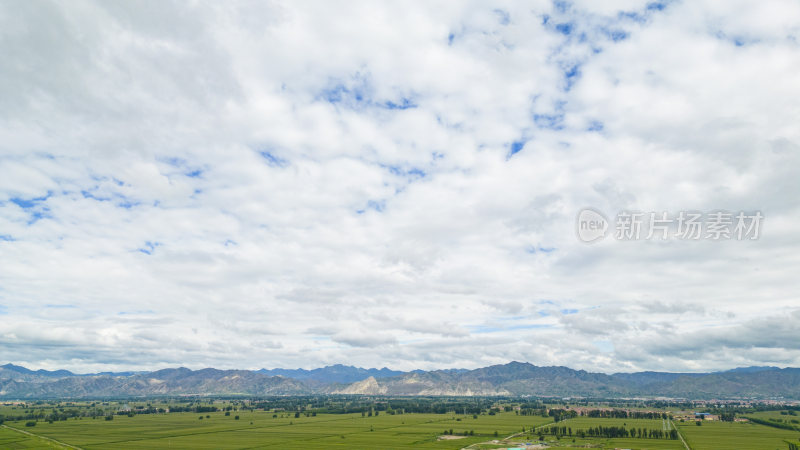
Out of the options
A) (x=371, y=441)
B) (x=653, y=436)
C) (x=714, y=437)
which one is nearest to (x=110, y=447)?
(x=371, y=441)

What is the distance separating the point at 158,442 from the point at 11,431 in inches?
3250

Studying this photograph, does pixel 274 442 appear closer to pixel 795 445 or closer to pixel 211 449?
pixel 211 449

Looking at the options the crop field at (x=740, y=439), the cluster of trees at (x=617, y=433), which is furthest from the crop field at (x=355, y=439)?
the cluster of trees at (x=617, y=433)

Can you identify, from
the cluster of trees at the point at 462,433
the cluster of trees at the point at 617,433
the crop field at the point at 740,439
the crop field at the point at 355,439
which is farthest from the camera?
the cluster of trees at the point at 462,433

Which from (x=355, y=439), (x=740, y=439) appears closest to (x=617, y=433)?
(x=740, y=439)

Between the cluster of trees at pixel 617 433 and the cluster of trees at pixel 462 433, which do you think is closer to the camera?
the cluster of trees at pixel 617 433

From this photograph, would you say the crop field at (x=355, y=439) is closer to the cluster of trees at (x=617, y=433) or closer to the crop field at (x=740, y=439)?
the crop field at (x=740, y=439)

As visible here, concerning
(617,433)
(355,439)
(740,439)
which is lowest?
(740,439)

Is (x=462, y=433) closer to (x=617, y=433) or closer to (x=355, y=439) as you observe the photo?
(x=355, y=439)

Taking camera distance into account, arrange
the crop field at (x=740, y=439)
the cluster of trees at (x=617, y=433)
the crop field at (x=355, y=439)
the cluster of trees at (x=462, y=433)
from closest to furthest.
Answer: the crop field at (x=355, y=439) → the crop field at (x=740, y=439) → the cluster of trees at (x=617, y=433) → the cluster of trees at (x=462, y=433)

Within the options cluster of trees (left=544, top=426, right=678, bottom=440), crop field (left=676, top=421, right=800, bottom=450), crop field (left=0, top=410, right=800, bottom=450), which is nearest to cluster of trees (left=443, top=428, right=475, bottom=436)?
crop field (left=0, top=410, right=800, bottom=450)

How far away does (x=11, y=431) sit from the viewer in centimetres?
18800

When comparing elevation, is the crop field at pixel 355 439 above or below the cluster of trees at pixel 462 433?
above

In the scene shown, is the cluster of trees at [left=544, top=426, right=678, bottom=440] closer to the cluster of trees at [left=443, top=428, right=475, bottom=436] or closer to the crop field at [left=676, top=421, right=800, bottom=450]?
the crop field at [left=676, top=421, right=800, bottom=450]
